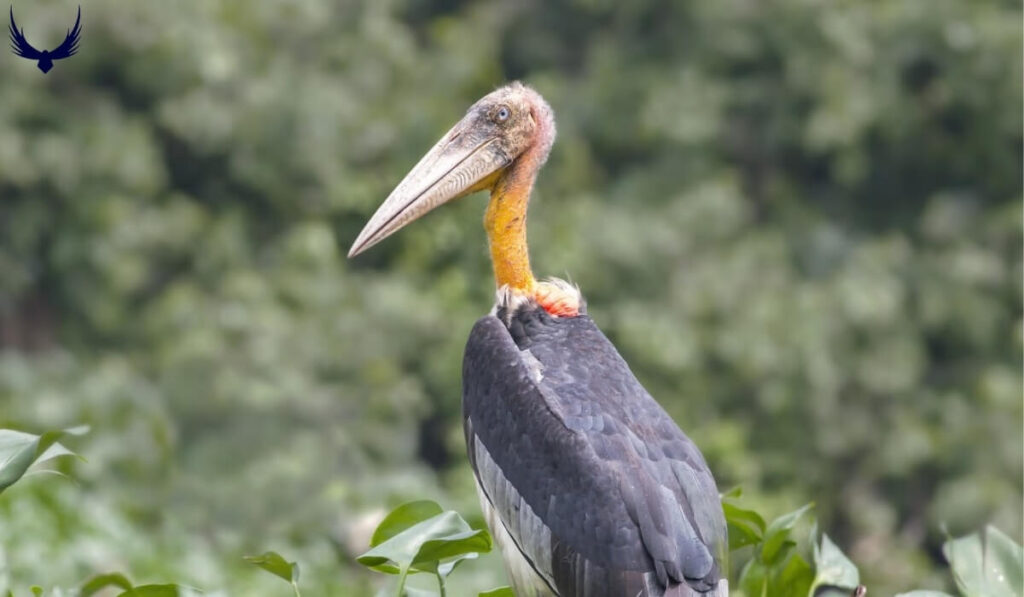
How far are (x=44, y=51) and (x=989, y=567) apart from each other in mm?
5210

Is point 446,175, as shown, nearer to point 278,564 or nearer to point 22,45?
point 278,564

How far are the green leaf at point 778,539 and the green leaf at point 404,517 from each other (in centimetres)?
63

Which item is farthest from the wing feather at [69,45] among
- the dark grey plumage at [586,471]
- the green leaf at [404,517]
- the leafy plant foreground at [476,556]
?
the green leaf at [404,517]

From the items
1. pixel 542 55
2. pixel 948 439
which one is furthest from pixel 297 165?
pixel 948 439

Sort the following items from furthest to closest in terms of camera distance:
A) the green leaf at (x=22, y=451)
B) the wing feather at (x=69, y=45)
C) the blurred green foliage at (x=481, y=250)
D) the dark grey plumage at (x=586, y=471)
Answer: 1. the blurred green foliage at (x=481, y=250)
2. the wing feather at (x=69, y=45)
3. the dark grey plumage at (x=586, y=471)
4. the green leaf at (x=22, y=451)

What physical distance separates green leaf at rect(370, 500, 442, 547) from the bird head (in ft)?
3.13

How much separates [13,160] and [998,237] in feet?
16.5

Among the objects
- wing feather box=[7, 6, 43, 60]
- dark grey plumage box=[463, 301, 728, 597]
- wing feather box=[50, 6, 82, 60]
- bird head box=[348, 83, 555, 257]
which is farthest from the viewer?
wing feather box=[50, 6, 82, 60]

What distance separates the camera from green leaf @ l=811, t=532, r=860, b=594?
9.00 ft

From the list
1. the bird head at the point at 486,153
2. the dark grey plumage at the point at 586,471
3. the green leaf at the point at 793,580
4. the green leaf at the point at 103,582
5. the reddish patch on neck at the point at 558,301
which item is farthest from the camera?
the bird head at the point at 486,153

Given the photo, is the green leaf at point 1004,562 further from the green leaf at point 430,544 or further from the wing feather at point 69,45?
the wing feather at point 69,45

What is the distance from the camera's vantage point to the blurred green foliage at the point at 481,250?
7.17 meters

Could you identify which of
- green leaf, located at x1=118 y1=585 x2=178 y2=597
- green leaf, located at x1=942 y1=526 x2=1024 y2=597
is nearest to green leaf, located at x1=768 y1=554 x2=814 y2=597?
green leaf, located at x1=942 y1=526 x2=1024 y2=597

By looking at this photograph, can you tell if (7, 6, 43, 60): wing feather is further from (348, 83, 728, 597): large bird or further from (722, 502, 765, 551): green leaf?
(722, 502, 765, 551): green leaf
